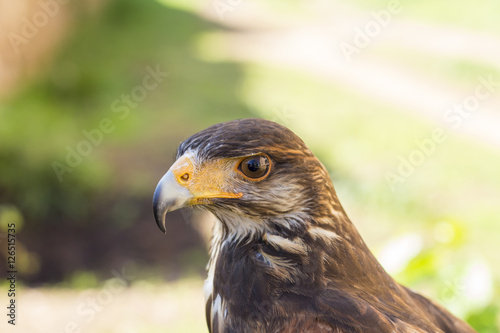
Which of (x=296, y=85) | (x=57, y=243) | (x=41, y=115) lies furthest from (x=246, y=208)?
(x=296, y=85)

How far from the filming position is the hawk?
2.48 metres

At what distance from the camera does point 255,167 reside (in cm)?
258

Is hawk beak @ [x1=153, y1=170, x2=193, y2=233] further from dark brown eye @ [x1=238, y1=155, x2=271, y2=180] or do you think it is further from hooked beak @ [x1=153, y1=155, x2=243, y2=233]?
dark brown eye @ [x1=238, y1=155, x2=271, y2=180]

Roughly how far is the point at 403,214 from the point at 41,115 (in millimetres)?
5081

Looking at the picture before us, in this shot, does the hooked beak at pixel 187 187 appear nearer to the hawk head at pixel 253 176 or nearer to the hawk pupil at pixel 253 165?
the hawk head at pixel 253 176

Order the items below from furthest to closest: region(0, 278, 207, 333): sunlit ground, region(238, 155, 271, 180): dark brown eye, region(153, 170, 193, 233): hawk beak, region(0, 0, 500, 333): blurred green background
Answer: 1. region(0, 0, 500, 333): blurred green background
2. region(0, 278, 207, 333): sunlit ground
3. region(238, 155, 271, 180): dark brown eye
4. region(153, 170, 193, 233): hawk beak

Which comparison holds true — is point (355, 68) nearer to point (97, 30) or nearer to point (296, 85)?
point (296, 85)

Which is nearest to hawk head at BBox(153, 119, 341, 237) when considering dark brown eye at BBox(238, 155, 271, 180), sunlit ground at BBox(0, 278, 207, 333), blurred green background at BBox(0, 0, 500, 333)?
dark brown eye at BBox(238, 155, 271, 180)

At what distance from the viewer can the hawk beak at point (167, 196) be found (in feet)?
8.05

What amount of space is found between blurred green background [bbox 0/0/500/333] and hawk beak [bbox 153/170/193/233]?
0.70 meters

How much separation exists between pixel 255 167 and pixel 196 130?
7.26 meters

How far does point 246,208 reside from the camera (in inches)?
104

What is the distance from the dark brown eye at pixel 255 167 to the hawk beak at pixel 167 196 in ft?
0.87

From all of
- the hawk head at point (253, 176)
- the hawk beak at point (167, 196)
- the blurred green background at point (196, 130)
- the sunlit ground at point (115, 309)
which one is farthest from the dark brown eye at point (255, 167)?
the sunlit ground at point (115, 309)
